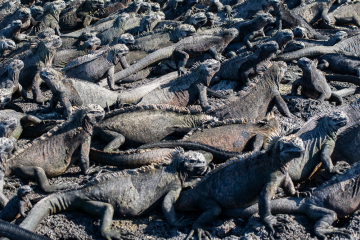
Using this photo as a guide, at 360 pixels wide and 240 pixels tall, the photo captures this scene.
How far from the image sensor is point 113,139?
5.55 metres

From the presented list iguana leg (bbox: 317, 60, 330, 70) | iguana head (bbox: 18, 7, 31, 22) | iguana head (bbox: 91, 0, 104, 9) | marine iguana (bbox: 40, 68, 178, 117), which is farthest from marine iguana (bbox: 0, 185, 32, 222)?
iguana head (bbox: 91, 0, 104, 9)

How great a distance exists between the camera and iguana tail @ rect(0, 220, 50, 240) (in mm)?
3838

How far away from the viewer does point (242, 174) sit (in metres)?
4.40

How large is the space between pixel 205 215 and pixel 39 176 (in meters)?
1.83

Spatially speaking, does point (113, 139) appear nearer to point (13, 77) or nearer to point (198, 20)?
point (13, 77)

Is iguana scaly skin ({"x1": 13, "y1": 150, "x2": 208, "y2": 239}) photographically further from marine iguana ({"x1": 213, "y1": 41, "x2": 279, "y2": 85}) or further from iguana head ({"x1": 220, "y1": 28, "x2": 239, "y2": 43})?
iguana head ({"x1": 220, "y1": 28, "x2": 239, "y2": 43})

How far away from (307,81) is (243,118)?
164 centimetres

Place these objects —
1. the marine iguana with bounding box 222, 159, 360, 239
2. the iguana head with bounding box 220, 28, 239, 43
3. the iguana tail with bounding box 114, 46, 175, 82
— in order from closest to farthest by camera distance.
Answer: the marine iguana with bounding box 222, 159, 360, 239
the iguana tail with bounding box 114, 46, 175, 82
the iguana head with bounding box 220, 28, 239, 43

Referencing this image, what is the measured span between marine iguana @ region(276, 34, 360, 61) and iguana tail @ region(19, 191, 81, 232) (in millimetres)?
5070

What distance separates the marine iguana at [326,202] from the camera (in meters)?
4.26

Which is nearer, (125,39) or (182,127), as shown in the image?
(182,127)

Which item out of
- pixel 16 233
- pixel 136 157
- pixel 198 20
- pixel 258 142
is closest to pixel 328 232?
pixel 258 142

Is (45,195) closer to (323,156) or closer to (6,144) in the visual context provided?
(6,144)

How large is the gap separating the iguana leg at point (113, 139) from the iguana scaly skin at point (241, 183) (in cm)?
131
